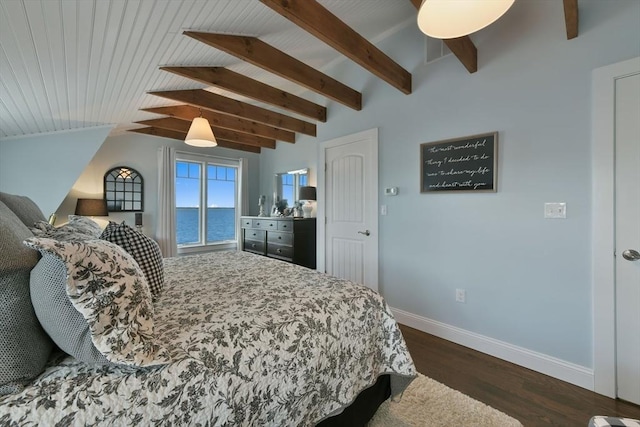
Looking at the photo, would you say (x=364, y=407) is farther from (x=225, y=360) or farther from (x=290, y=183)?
(x=290, y=183)

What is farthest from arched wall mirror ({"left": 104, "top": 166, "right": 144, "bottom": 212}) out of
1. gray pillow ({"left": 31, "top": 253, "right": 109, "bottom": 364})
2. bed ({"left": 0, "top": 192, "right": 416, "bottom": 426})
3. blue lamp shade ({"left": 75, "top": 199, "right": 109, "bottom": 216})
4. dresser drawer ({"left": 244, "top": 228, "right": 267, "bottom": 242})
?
gray pillow ({"left": 31, "top": 253, "right": 109, "bottom": 364})

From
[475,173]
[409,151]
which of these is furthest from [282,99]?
[475,173]

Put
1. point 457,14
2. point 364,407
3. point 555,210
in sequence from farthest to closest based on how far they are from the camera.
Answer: point 555,210, point 364,407, point 457,14

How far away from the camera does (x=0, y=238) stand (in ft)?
2.50

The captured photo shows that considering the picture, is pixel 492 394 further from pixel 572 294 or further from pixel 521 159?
pixel 521 159

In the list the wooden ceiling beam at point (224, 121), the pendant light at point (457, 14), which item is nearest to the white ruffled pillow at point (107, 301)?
the pendant light at point (457, 14)

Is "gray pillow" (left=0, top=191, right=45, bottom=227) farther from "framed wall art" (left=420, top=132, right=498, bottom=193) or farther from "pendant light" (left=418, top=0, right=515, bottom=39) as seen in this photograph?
"framed wall art" (left=420, top=132, right=498, bottom=193)

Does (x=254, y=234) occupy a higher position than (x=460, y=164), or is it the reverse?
(x=460, y=164)

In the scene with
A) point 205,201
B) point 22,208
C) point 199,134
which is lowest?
point 22,208

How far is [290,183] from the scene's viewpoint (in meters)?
4.88

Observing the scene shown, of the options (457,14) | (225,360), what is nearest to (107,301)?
(225,360)

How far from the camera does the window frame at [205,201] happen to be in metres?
4.85

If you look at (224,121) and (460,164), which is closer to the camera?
(460,164)

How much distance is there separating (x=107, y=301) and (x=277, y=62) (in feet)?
7.12
